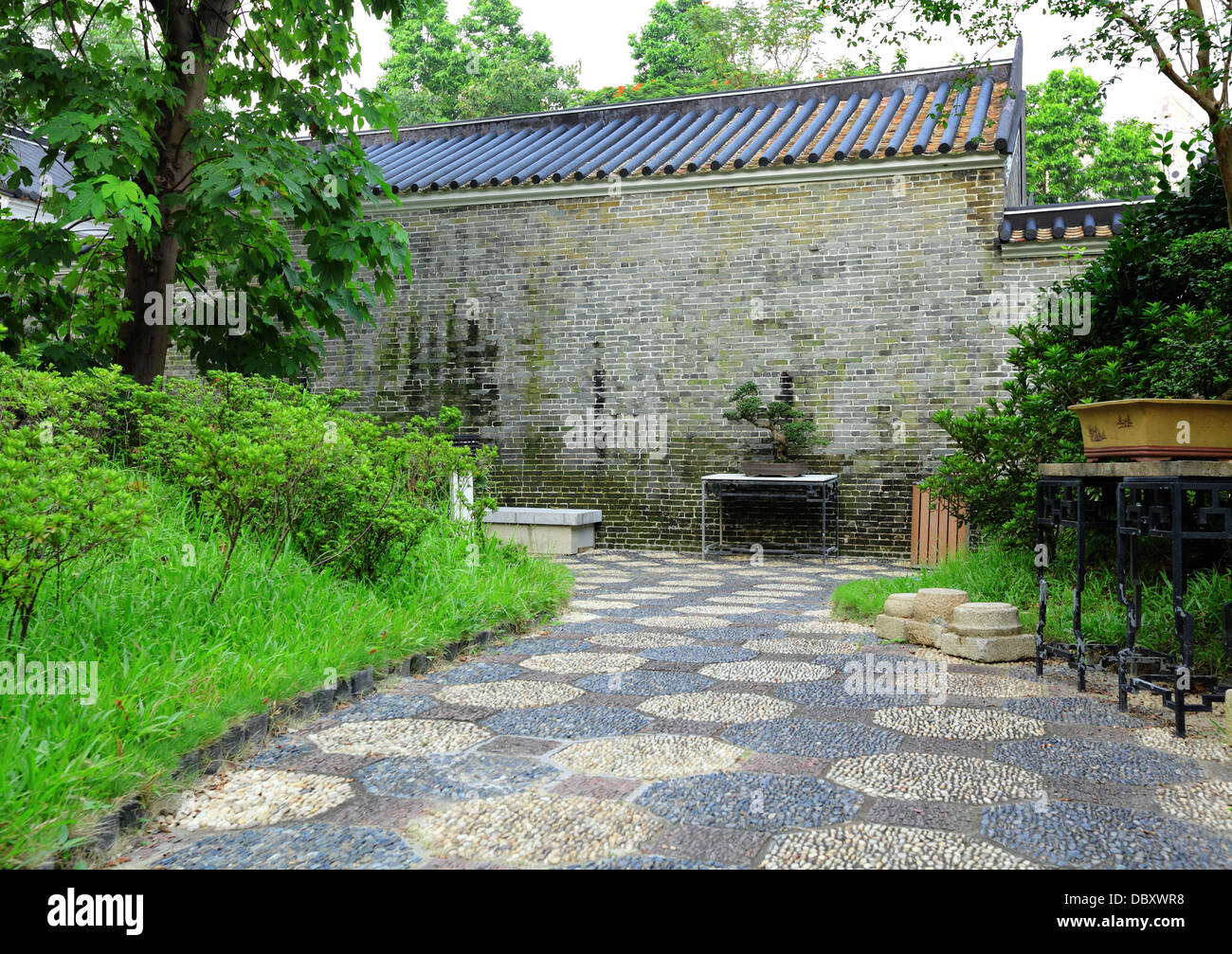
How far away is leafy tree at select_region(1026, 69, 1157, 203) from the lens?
19.5 m

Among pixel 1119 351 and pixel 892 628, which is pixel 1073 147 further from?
pixel 892 628

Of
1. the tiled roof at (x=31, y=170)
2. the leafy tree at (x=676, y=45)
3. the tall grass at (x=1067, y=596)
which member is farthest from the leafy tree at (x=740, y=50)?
the tall grass at (x=1067, y=596)

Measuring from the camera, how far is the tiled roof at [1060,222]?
27.1 ft

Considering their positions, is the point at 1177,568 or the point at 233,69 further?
the point at 233,69

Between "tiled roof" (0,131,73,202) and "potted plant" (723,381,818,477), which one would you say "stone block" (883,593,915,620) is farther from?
"tiled roof" (0,131,73,202)

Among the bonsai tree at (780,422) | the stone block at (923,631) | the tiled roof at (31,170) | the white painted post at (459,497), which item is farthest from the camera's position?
the tiled roof at (31,170)

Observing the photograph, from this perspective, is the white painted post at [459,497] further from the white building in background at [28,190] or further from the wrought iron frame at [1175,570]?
the white building in background at [28,190]

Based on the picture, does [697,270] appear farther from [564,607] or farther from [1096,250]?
[564,607]

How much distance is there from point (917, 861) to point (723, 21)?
22945 mm

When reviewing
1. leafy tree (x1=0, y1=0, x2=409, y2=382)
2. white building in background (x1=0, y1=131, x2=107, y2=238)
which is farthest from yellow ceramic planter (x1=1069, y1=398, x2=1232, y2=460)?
white building in background (x1=0, y1=131, x2=107, y2=238)

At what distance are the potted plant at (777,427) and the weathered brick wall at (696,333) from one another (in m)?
0.19

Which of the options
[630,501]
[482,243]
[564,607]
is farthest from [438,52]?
[564,607]
